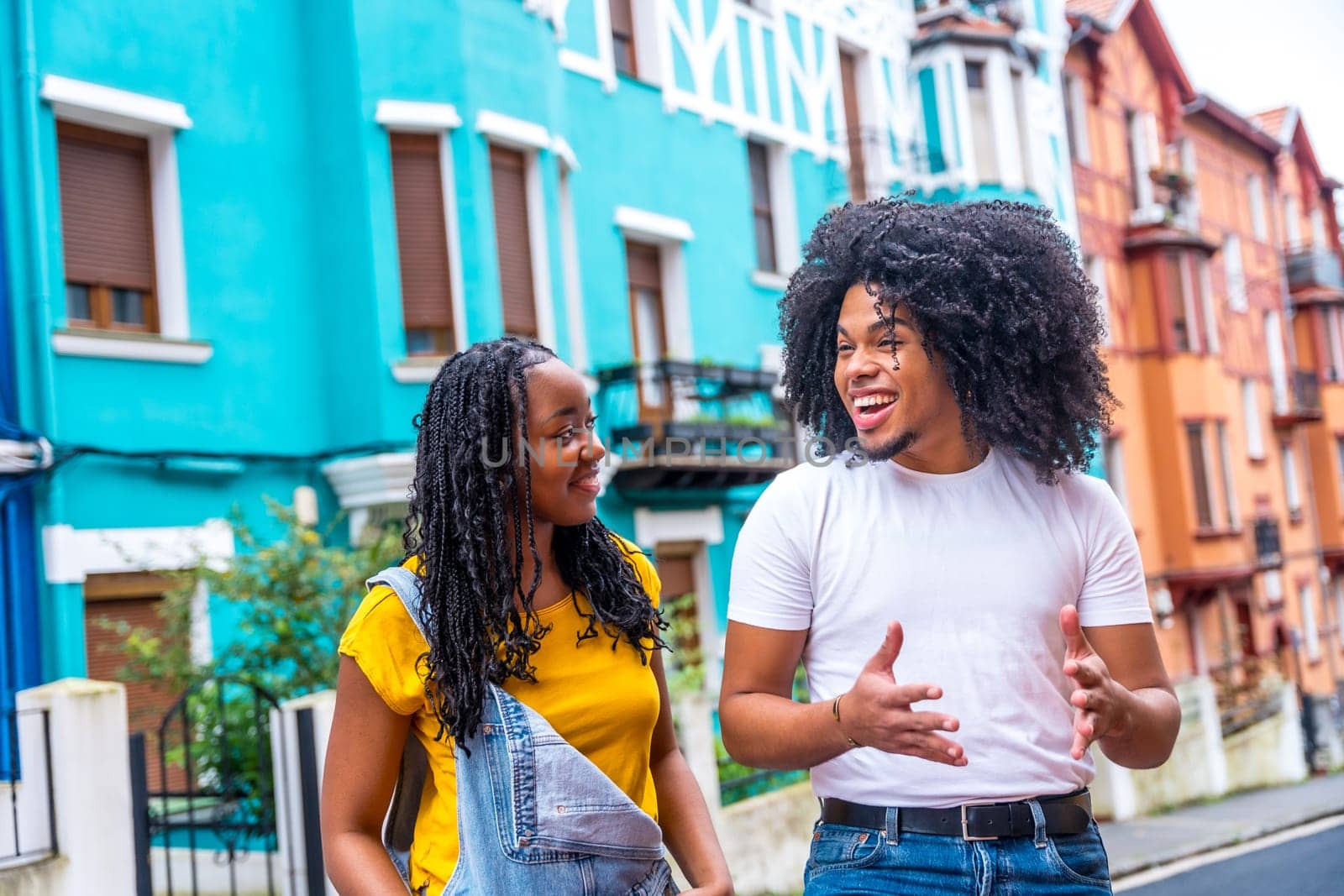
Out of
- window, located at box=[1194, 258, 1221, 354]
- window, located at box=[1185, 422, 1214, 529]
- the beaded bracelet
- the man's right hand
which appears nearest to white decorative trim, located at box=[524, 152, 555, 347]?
the beaded bracelet

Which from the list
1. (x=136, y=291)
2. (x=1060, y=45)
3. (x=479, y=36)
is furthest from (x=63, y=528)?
(x=1060, y=45)

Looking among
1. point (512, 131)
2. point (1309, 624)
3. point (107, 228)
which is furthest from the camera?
point (1309, 624)

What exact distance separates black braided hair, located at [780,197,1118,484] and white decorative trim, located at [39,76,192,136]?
7.95 m

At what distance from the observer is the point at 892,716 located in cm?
233

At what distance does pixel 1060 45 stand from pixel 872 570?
22.5 metres

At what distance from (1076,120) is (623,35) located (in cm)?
1200

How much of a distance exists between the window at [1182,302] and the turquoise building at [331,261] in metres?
12.7

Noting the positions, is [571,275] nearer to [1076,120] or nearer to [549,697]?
[549,697]

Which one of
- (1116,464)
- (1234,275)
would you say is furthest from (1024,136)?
(1234,275)

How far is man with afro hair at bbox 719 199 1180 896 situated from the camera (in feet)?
8.94

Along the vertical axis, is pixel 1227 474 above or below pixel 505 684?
above

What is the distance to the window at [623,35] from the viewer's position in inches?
584

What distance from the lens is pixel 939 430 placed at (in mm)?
2955

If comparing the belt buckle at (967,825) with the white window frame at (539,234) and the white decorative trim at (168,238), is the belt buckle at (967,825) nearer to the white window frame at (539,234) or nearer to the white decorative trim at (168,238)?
the white decorative trim at (168,238)
